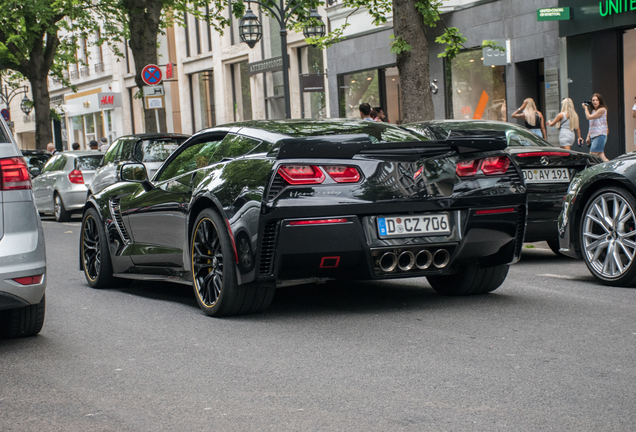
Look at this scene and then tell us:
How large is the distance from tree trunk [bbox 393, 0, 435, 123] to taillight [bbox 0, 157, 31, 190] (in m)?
10.4

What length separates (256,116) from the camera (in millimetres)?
35719

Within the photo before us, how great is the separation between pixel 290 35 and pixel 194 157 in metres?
26.8

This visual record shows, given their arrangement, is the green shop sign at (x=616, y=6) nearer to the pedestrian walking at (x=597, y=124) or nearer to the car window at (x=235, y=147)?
the pedestrian walking at (x=597, y=124)

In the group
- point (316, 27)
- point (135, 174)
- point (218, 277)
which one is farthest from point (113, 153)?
point (218, 277)

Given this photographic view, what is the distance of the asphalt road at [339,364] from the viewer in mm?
3793

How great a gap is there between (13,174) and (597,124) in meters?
15.0

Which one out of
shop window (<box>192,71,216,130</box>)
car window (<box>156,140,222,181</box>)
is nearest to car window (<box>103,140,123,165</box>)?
car window (<box>156,140,222,181</box>)

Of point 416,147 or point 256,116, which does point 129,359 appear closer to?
point 416,147

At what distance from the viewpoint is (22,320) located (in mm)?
5660

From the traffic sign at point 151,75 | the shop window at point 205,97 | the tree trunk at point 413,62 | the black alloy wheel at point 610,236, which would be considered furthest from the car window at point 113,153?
the shop window at point 205,97

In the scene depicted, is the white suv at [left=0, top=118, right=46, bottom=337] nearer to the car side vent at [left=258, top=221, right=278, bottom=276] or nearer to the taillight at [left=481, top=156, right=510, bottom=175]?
the car side vent at [left=258, top=221, right=278, bottom=276]

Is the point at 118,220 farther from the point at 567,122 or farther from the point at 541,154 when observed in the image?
the point at 567,122

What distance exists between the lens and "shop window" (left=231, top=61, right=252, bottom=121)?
3697cm

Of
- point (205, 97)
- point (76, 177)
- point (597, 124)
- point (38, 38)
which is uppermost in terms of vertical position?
point (38, 38)
